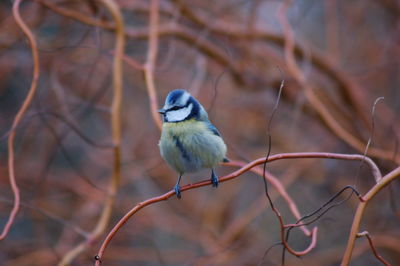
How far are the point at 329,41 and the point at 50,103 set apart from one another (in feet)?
7.64

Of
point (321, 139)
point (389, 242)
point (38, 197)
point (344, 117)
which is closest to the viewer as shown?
point (389, 242)

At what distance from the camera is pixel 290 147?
14.1 feet

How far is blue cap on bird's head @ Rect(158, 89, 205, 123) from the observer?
7.91 ft

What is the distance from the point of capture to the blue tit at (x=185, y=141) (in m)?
2.37

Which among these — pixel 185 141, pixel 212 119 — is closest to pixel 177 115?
pixel 185 141

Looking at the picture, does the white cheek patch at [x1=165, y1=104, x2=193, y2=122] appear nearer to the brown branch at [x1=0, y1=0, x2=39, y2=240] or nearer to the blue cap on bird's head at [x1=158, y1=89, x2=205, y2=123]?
the blue cap on bird's head at [x1=158, y1=89, x2=205, y2=123]

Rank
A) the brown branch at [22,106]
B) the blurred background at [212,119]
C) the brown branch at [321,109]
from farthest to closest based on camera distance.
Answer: the blurred background at [212,119], the brown branch at [321,109], the brown branch at [22,106]

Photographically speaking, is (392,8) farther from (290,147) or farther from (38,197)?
(38,197)

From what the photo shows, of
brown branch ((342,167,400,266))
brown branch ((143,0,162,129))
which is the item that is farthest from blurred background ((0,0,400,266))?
brown branch ((342,167,400,266))

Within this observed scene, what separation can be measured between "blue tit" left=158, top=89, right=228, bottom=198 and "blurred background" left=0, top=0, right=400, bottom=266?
1.01 metres

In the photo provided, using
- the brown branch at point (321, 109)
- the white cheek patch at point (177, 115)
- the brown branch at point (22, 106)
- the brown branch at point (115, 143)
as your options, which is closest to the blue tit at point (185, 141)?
the white cheek patch at point (177, 115)

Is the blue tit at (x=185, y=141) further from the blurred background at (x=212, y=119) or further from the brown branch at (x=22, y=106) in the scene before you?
the blurred background at (x=212, y=119)

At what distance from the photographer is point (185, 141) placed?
93.7 inches

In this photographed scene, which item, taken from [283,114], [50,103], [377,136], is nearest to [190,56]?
[283,114]
